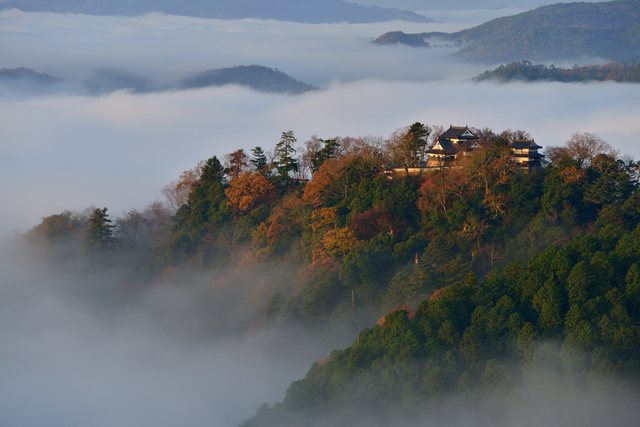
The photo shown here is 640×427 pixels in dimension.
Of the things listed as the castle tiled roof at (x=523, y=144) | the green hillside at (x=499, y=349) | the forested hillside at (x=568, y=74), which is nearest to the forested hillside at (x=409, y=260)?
the green hillside at (x=499, y=349)

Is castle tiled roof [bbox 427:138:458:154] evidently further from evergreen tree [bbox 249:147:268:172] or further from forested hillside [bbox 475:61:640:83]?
forested hillside [bbox 475:61:640:83]

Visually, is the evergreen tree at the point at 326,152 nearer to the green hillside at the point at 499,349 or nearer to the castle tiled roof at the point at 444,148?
the castle tiled roof at the point at 444,148

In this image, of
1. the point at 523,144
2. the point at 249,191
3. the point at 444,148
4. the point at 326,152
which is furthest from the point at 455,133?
the point at 249,191

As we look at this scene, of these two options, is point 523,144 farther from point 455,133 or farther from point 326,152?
point 326,152

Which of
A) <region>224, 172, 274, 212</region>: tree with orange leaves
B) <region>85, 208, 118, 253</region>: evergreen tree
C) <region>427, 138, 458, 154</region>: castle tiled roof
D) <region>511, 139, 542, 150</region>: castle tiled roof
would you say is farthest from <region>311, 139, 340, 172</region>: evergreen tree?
<region>85, 208, 118, 253</region>: evergreen tree

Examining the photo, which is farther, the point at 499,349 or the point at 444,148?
the point at 444,148

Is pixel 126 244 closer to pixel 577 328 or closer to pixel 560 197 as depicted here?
pixel 560 197

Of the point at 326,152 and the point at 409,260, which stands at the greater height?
the point at 326,152

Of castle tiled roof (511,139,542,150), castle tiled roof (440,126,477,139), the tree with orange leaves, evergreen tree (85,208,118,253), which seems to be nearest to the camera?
castle tiled roof (511,139,542,150)
